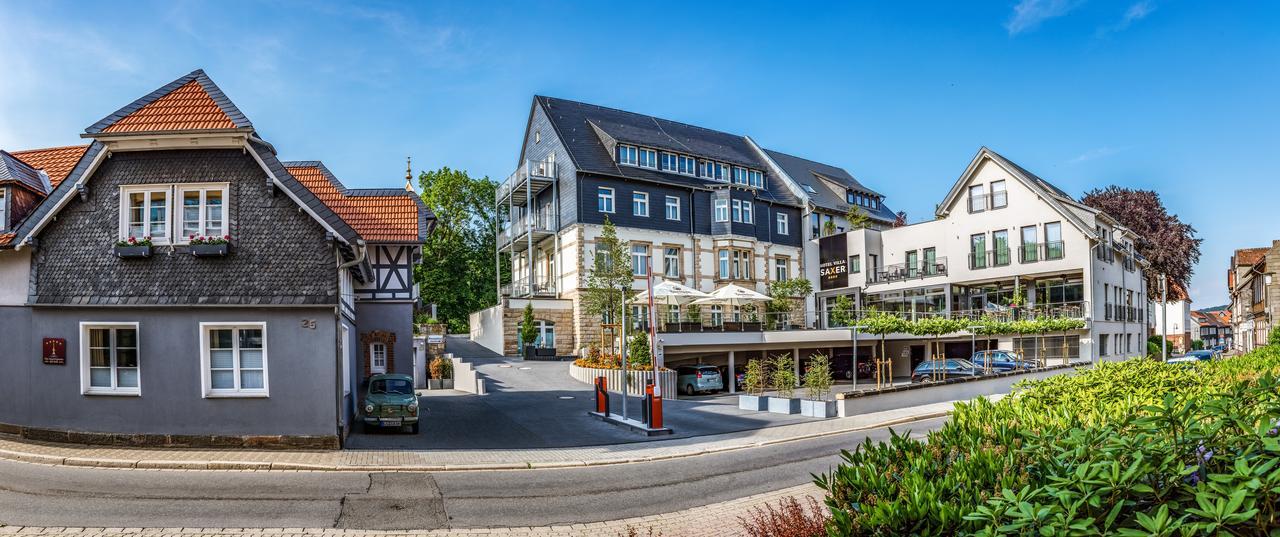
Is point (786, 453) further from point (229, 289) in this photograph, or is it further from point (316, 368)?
point (229, 289)

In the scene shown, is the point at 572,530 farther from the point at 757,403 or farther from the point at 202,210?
the point at 757,403

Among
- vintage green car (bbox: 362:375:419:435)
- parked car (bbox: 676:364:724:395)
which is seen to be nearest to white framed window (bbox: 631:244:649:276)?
parked car (bbox: 676:364:724:395)

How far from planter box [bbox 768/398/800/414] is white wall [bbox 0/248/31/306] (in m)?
19.4

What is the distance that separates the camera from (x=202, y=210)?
17.0 meters

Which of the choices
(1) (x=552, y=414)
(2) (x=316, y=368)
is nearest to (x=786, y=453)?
(1) (x=552, y=414)

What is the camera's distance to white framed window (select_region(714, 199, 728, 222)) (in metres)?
48.6

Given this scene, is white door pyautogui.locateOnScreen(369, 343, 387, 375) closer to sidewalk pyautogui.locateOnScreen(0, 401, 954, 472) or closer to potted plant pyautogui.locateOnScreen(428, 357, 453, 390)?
potted plant pyautogui.locateOnScreen(428, 357, 453, 390)

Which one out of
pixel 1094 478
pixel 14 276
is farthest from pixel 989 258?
pixel 1094 478

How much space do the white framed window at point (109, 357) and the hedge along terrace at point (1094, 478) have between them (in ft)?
52.2

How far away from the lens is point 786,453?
17141mm

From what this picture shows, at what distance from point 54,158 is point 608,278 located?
23.9 meters

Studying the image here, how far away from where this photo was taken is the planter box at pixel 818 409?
23891 millimetres

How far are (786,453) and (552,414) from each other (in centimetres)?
845

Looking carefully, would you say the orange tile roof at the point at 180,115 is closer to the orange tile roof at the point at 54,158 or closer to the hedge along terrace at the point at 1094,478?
the orange tile roof at the point at 54,158
